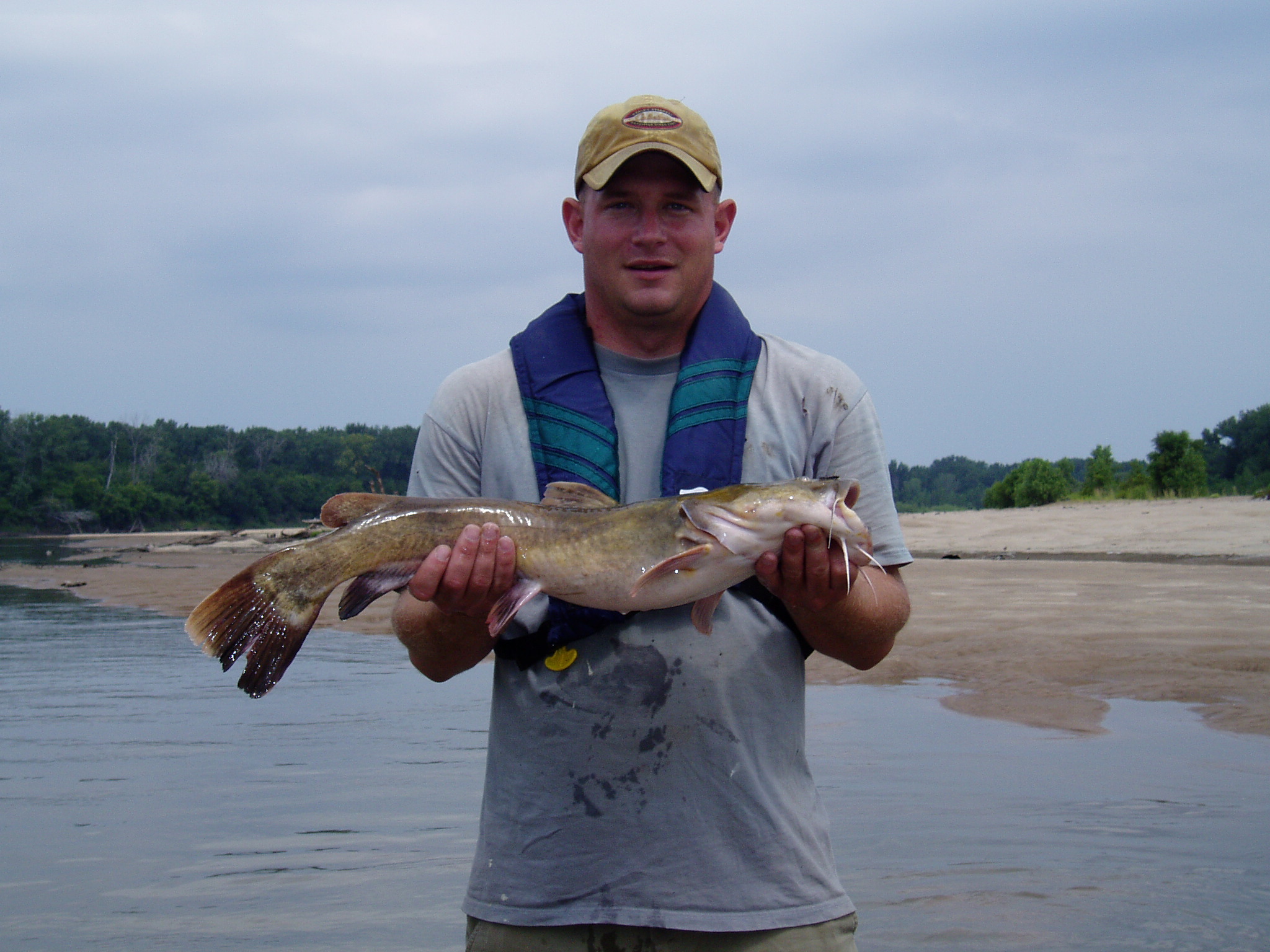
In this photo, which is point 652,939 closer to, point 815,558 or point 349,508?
point 815,558

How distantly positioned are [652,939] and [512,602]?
79 centimetres

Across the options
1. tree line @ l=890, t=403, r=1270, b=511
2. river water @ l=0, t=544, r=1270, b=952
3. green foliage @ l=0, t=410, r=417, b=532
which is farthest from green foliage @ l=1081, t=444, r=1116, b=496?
green foliage @ l=0, t=410, r=417, b=532

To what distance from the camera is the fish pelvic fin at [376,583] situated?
2457mm

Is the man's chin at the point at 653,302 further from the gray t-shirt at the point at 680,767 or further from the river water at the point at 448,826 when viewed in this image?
the river water at the point at 448,826

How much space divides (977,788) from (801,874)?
13.8ft

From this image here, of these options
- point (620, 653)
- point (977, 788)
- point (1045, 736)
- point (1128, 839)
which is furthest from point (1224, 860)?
point (620, 653)

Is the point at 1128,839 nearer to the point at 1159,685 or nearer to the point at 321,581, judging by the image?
the point at 1159,685

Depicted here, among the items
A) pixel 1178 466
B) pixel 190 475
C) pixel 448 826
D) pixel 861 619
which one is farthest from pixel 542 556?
pixel 190 475

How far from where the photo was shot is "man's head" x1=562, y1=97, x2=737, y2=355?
8.39 feet

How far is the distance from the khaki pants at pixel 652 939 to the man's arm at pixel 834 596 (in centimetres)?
61

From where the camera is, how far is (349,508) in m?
2.61

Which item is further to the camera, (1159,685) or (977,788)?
(1159,685)

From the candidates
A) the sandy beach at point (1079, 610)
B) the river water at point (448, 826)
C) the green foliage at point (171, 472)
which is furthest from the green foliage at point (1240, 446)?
the green foliage at point (171, 472)

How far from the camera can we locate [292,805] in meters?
6.05
